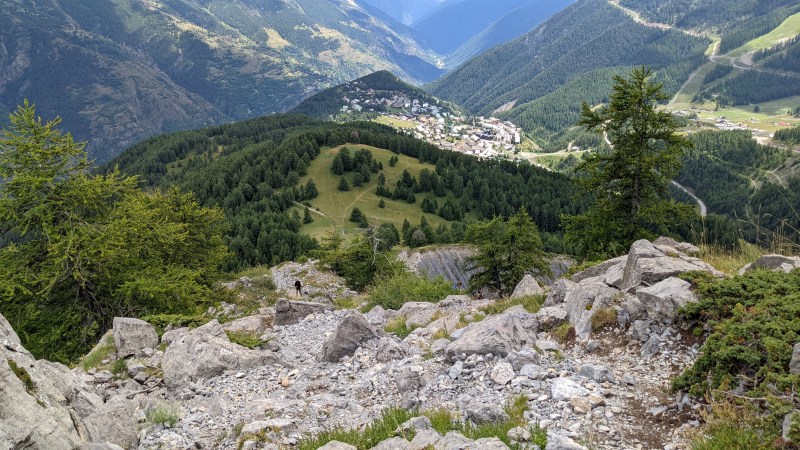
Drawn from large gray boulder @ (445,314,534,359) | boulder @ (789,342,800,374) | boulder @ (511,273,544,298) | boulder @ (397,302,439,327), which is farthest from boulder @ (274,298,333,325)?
boulder @ (789,342,800,374)

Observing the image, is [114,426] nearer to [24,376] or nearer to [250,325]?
[24,376]

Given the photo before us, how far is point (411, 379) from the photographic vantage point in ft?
37.1

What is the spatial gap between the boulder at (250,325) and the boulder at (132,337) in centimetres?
281

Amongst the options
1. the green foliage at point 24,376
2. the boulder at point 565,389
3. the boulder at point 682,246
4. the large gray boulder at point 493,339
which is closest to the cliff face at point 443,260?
the boulder at point 682,246

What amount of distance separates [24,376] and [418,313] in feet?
41.8

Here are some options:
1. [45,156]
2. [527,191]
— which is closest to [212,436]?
[45,156]

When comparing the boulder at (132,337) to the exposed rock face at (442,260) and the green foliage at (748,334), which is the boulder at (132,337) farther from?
the exposed rock face at (442,260)

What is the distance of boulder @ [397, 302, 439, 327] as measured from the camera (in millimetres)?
17375

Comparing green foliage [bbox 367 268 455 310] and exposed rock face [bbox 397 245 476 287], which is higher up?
green foliage [bbox 367 268 455 310]

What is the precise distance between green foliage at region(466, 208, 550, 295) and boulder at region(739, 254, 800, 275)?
20084 mm

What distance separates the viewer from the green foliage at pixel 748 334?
7426 mm

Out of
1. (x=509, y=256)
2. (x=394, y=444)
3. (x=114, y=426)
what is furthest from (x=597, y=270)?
(x=114, y=426)

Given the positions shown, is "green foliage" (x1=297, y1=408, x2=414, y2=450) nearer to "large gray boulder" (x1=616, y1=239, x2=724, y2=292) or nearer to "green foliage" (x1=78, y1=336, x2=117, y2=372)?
"large gray boulder" (x1=616, y1=239, x2=724, y2=292)

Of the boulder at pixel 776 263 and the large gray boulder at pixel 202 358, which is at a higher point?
the boulder at pixel 776 263
